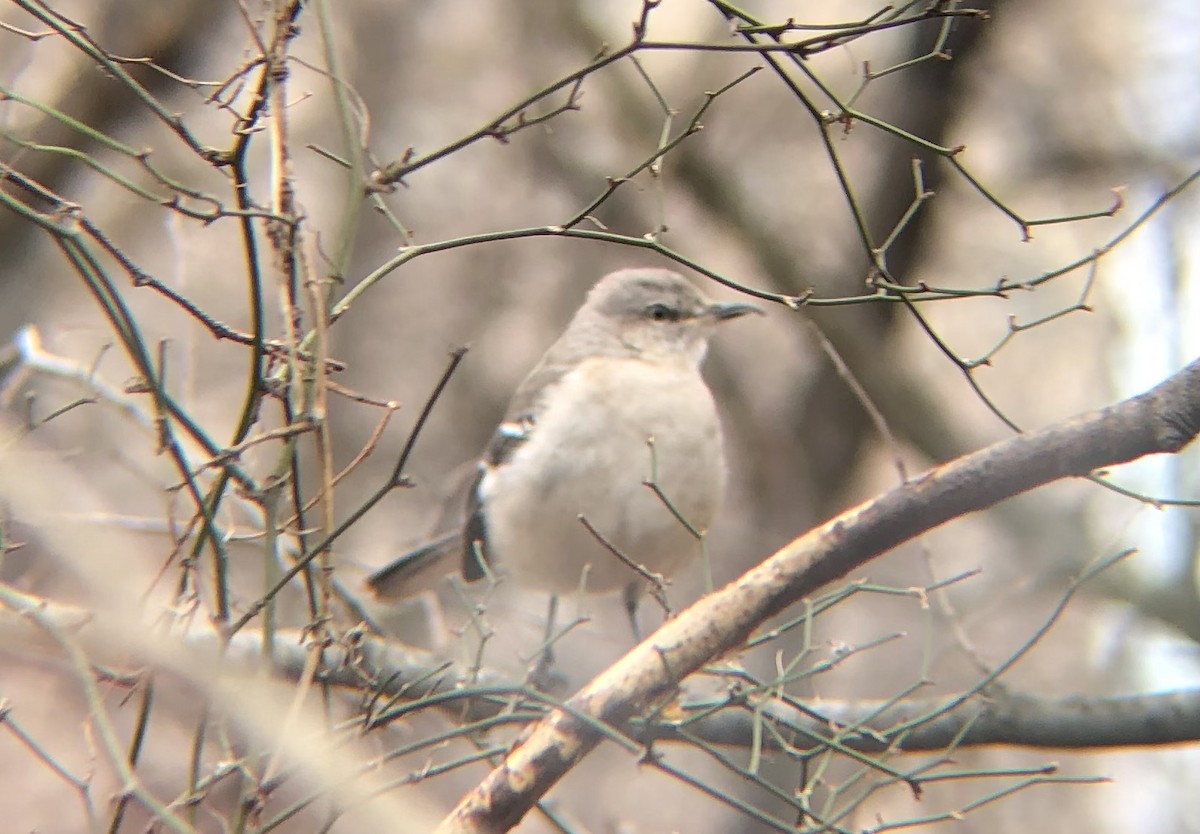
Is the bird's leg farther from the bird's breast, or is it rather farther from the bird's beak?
the bird's beak

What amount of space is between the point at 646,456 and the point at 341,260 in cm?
257

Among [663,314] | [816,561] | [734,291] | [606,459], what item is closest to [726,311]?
[663,314]

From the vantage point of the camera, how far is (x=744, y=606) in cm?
244

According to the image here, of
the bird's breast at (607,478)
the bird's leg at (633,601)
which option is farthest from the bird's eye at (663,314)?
the bird's leg at (633,601)

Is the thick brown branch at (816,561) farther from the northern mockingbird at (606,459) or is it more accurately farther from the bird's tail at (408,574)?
the bird's tail at (408,574)

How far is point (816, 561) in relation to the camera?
7.98 feet

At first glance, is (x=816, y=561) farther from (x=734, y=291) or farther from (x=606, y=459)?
(x=734, y=291)

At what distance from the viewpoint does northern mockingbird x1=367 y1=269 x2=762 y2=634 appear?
4.54 metres

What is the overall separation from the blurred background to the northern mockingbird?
347 mm

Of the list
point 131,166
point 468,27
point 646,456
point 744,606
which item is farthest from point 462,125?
point 744,606

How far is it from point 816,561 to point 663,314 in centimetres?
299

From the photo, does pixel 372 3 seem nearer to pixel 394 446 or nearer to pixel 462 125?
pixel 462 125

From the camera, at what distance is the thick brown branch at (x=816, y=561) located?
2.24m

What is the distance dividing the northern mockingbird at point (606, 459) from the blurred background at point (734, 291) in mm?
347
